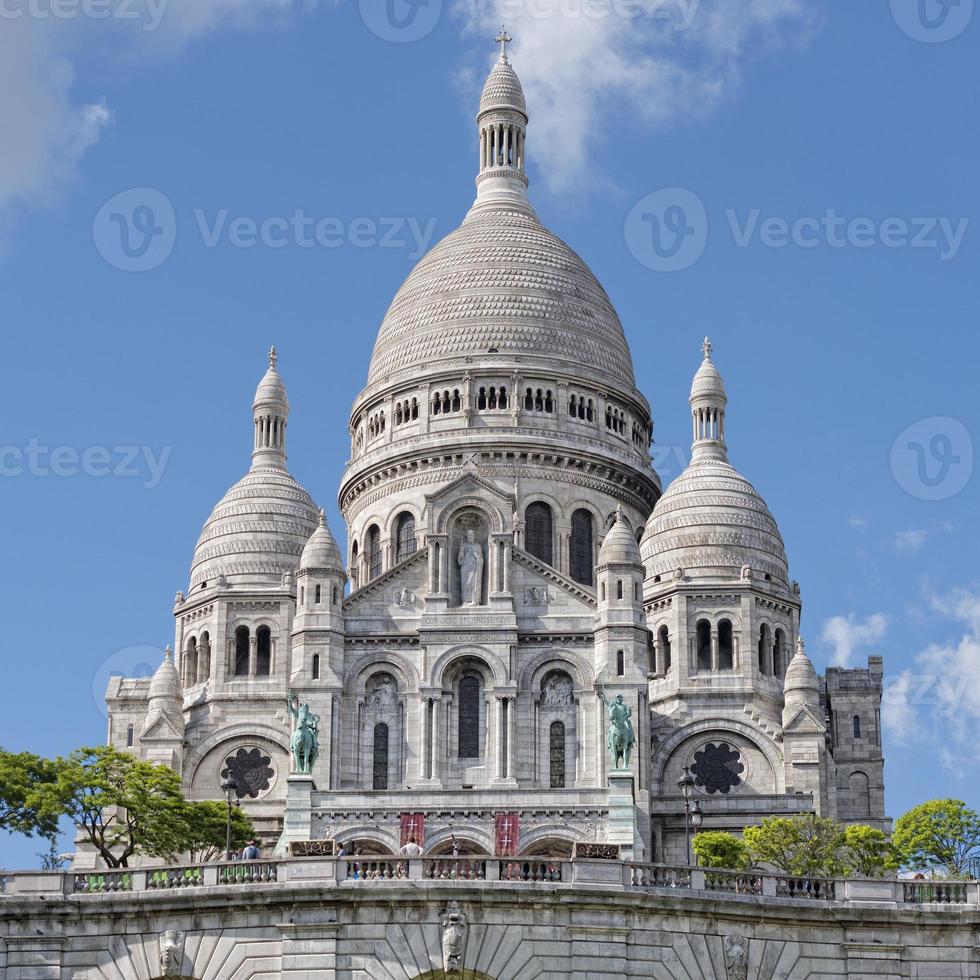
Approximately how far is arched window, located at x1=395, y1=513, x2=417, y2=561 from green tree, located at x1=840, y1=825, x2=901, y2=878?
1303 inches

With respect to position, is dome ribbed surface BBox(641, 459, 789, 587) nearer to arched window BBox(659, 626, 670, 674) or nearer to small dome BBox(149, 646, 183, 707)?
arched window BBox(659, 626, 670, 674)

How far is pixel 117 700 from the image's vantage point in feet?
392

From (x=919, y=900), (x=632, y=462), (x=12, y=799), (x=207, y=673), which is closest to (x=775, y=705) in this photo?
(x=632, y=462)

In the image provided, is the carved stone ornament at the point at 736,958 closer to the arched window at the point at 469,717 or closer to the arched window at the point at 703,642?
the arched window at the point at 469,717

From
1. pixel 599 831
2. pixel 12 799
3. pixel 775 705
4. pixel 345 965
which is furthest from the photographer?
pixel 775 705

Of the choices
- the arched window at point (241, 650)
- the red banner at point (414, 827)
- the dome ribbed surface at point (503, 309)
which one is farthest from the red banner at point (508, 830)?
the dome ribbed surface at point (503, 309)

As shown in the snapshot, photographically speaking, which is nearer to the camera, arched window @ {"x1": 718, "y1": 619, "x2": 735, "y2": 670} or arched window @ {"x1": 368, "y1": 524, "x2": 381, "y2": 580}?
arched window @ {"x1": 718, "y1": 619, "x2": 735, "y2": 670}

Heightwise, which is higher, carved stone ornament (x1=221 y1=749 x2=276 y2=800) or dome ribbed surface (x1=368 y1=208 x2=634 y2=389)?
dome ribbed surface (x1=368 y1=208 x2=634 y2=389)

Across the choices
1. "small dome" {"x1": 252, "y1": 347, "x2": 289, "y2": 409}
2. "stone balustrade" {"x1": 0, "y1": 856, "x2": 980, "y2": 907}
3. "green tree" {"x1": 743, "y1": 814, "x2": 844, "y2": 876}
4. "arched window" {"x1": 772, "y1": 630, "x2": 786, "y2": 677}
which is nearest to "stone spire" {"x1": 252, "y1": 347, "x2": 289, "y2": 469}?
"small dome" {"x1": 252, "y1": 347, "x2": 289, "y2": 409}

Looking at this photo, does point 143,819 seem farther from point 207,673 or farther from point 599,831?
point 207,673

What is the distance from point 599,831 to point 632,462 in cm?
3143

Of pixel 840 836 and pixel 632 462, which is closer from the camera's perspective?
pixel 840 836

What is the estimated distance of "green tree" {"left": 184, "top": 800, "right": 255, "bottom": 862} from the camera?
3755 inches

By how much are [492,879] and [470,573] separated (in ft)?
192
